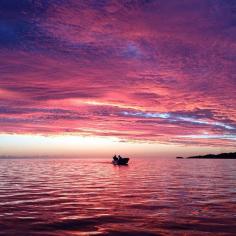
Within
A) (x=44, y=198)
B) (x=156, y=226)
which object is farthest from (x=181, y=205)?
(x=44, y=198)

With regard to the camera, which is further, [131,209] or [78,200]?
[78,200]

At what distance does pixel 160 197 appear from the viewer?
26.6 metres

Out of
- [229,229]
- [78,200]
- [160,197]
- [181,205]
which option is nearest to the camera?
[229,229]

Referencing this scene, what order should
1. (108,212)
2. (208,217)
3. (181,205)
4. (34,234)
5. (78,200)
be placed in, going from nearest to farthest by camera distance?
(34,234)
(208,217)
(108,212)
(181,205)
(78,200)

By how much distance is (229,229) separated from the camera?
15172mm

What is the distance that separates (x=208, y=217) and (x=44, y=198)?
43.8 feet

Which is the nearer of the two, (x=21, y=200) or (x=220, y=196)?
(x=21, y=200)

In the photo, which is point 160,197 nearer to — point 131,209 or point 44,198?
point 131,209

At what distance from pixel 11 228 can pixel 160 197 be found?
13.9 metres

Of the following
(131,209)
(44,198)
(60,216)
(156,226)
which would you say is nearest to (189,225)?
(156,226)

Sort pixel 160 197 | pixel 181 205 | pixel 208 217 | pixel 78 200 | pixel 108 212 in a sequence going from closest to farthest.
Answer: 1. pixel 208 217
2. pixel 108 212
3. pixel 181 205
4. pixel 78 200
5. pixel 160 197

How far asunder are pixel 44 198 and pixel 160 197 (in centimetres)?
897

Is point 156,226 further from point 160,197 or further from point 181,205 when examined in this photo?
point 160,197

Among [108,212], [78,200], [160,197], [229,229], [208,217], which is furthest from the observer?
[160,197]
